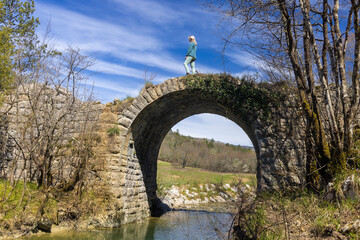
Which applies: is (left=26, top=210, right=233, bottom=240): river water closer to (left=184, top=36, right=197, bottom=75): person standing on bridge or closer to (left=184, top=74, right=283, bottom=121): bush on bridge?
(left=184, top=74, right=283, bottom=121): bush on bridge

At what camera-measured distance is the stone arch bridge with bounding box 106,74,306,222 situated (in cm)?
737

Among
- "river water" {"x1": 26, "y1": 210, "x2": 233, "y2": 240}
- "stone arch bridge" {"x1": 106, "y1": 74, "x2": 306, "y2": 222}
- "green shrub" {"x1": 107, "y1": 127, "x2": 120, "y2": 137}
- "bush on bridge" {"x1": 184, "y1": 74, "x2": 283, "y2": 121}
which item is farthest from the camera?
"green shrub" {"x1": 107, "y1": 127, "x2": 120, "y2": 137}

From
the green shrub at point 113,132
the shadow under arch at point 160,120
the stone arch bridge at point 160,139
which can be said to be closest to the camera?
the stone arch bridge at point 160,139

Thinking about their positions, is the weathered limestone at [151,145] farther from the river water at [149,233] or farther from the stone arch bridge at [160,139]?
the river water at [149,233]

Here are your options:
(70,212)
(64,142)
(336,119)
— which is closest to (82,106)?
(64,142)

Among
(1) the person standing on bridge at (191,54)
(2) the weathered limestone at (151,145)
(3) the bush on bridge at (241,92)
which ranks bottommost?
(2) the weathered limestone at (151,145)

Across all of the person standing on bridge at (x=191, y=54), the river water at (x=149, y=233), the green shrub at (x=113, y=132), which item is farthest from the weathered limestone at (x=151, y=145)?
the person standing on bridge at (x=191, y=54)

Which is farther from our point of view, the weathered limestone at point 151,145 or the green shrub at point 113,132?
the green shrub at point 113,132

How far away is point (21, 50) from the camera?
22.5ft

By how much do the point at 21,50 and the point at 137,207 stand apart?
6.21m

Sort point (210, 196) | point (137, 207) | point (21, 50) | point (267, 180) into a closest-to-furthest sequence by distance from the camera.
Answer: point (21, 50) < point (267, 180) < point (137, 207) < point (210, 196)

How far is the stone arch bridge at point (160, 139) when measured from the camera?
737 cm

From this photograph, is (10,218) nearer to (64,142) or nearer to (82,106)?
(64,142)

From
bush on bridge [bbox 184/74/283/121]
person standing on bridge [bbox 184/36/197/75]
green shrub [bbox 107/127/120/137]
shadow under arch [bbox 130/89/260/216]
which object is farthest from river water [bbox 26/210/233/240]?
person standing on bridge [bbox 184/36/197/75]
